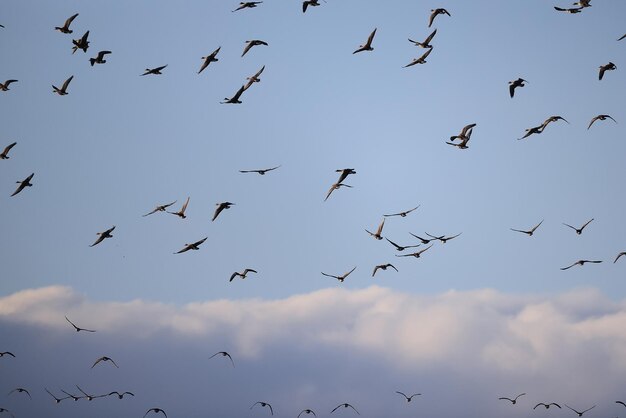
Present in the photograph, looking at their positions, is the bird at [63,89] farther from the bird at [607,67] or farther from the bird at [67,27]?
the bird at [607,67]

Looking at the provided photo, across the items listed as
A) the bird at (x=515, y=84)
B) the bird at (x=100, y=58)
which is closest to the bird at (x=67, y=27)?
the bird at (x=100, y=58)

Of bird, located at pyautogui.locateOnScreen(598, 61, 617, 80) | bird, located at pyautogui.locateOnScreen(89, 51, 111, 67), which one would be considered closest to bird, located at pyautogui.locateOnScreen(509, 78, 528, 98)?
bird, located at pyautogui.locateOnScreen(598, 61, 617, 80)

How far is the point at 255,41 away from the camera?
321ft

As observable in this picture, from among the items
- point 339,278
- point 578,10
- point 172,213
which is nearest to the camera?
point 578,10

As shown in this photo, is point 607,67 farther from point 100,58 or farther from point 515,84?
point 100,58

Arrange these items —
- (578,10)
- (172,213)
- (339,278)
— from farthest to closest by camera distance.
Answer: (339,278) < (172,213) < (578,10)

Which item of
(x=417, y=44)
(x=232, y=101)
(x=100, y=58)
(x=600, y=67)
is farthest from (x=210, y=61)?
(x=600, y=67)

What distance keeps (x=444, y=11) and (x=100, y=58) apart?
32159 mm

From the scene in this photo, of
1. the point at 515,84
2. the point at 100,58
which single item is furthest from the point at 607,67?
the point at 100,58

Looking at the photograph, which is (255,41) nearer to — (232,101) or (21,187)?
(232,101)

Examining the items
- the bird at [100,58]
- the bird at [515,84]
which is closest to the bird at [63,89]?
the bird at [100,58]

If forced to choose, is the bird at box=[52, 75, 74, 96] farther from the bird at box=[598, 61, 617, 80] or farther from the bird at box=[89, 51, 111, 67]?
the bird at box=[598, 61, 617, 80]

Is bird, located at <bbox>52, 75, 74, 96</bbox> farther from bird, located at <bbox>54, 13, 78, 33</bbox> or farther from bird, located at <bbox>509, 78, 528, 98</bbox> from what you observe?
bird, located at <bbox>509, 78, 528, 98</bbox>

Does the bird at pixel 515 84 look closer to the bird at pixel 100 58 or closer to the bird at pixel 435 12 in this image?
the bird at pixel 435 12
